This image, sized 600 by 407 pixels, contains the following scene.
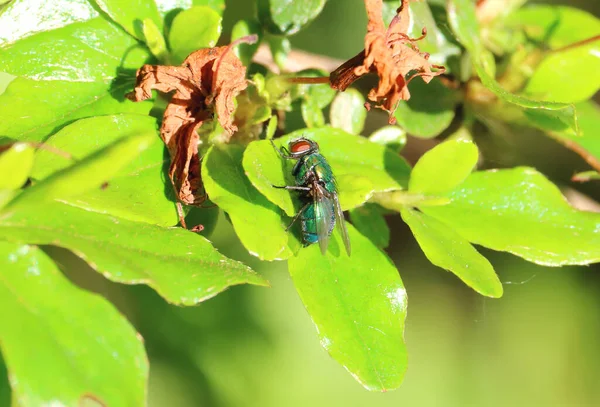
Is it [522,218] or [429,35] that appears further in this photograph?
[429,35]

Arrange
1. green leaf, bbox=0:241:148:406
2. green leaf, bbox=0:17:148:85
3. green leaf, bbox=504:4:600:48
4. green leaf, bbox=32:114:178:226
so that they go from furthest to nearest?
green leaf, bbox=504:4:600:48 → green leaf, bbox=0:17:148:85 → green leaf, bbox=32:114:178:226 → green leaf, bbox=0:241:148:406

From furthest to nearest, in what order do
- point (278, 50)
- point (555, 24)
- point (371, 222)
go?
point (555, 24) < point (278, 50) < point (371, 222)

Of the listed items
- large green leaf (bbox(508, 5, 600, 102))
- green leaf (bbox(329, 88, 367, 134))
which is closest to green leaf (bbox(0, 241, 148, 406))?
green leaf (bbox(329, 88, 367, 134))

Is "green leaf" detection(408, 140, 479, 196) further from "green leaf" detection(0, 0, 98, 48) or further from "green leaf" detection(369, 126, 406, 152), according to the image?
"green leaf" detection(0, 0, 98, 48)

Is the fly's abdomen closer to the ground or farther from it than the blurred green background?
farther from it

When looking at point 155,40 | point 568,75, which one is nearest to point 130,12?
point 155,40

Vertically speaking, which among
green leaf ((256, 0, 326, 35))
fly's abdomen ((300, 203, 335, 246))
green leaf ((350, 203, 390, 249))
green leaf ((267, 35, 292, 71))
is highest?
green leaf ((256, 0, 326, 35))

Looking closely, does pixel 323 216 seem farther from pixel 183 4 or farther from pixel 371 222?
pixel 183 4

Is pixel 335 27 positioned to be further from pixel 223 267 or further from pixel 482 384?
pixel 223 267
